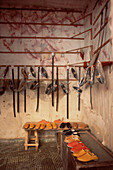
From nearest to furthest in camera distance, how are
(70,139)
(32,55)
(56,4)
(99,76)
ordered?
(99,76) → (70,139) → (56,4) → (32,55)

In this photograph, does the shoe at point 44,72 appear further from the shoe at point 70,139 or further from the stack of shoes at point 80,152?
the stack of shoes at point 80,152

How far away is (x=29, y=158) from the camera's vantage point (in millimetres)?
2828

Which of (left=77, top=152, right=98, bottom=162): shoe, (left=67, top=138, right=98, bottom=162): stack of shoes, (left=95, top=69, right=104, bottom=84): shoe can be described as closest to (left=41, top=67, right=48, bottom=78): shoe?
(left=95, top=69, right=104, bottom=84): shoe

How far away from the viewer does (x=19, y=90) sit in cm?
379

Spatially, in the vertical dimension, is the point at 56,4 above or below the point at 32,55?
above

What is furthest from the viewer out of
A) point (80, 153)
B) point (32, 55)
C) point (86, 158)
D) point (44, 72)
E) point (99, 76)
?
point (32, 55)

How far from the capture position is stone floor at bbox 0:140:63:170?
8.29 feet

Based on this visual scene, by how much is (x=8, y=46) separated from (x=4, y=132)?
2380 millimetres

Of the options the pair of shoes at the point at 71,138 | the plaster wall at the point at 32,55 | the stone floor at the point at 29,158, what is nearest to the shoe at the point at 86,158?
the pair of shoes at the point at 71,138

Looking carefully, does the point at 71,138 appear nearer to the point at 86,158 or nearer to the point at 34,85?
the point at 86,158

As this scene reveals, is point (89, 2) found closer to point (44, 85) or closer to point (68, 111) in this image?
point (44, 85)

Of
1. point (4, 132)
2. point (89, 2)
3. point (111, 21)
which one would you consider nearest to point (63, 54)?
point (89, 2)

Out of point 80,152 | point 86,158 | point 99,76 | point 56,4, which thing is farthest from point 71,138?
point 56,4

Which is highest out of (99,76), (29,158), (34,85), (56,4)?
(56,4)
